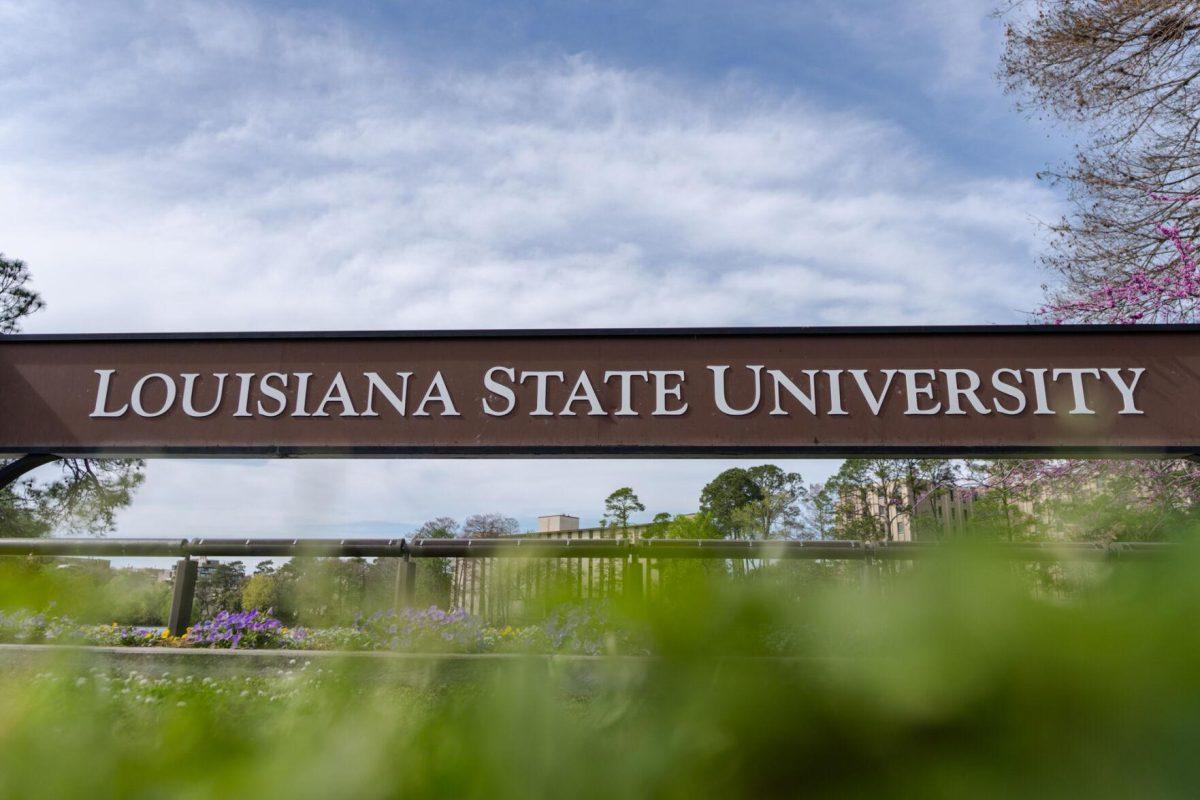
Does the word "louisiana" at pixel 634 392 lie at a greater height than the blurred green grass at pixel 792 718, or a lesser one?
greater

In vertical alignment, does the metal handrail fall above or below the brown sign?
below

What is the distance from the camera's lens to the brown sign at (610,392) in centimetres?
507

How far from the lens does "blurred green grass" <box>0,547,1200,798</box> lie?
43cm

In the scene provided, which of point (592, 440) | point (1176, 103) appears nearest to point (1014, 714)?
point (592, 440)

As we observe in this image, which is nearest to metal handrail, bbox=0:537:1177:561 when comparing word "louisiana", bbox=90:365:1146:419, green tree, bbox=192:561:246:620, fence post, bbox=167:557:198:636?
green tree, bbox=192:561:246:620

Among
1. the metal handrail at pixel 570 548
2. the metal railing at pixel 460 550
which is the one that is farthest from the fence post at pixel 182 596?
the metal handrail at pixel 570 548

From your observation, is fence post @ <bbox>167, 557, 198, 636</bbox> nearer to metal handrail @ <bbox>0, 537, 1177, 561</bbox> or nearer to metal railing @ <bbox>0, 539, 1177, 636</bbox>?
metal railing @ <bbox>0, 539, 1177, 636</bbox>

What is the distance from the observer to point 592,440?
17.1 feet

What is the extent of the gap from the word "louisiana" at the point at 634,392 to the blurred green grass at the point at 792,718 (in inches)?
184

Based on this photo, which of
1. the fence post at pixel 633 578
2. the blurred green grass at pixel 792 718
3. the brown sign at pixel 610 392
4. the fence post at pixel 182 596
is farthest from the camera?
the fence post at pixel 182 596

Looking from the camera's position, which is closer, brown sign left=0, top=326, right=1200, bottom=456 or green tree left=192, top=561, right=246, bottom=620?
brown sign left=0, top=326, right=1200, bottom=456

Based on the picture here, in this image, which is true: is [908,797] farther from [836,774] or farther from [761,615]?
[761,615]

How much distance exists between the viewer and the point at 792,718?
0.47 metres

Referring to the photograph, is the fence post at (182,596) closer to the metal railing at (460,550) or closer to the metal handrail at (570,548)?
the metal railing at (460,550)
